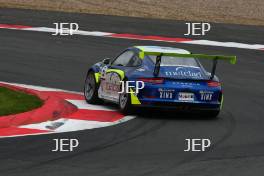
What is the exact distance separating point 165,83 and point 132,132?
6.01ft

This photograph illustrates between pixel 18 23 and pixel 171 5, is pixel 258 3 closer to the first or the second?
pixel 171 5

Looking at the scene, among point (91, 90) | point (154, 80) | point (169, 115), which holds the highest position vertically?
point (154, 80)

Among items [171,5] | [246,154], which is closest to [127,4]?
[171,5]

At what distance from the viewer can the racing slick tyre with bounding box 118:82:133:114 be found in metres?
16.0

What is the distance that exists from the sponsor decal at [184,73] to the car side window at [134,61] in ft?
2.14

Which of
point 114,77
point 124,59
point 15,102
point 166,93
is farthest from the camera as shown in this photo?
point 124,59

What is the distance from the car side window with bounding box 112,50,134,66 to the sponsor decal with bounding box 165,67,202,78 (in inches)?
42.3

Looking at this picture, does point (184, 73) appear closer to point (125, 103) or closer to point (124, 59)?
point (125, 103)

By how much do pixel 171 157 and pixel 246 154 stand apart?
3.50 feet

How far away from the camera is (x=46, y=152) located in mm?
12406

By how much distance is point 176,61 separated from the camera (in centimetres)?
1667

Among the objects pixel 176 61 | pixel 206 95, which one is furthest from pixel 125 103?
pixel 206 95

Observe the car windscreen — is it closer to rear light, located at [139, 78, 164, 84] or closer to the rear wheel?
rear light, located at [139, 78, 164, 84]

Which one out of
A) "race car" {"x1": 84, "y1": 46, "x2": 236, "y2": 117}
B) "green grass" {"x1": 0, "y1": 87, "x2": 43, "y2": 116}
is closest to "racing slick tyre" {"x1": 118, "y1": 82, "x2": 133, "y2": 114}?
"race car" {"x1": 84, "y1": 46, "x2": 236, "y2": 117}
